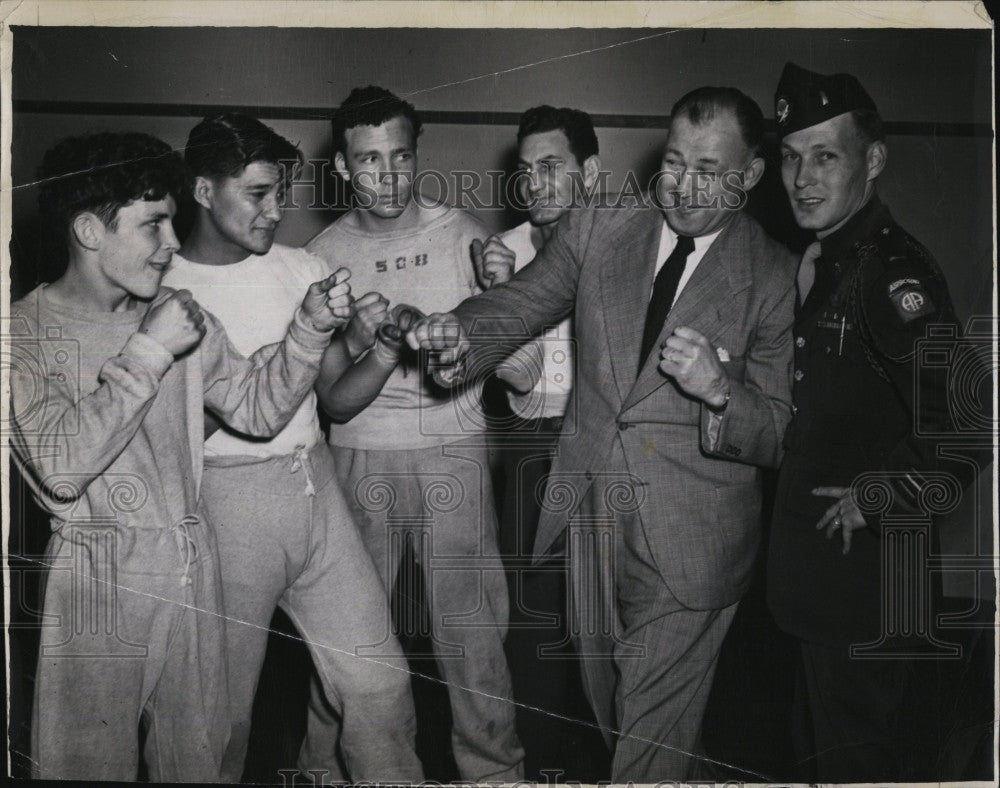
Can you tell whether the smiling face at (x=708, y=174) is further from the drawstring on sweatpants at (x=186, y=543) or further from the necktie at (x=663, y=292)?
the drawstring on sweatpants at (x=186, y=543)

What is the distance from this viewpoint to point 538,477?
7.05 ft

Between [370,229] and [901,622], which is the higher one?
[370,229]

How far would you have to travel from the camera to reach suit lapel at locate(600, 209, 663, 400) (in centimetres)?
206

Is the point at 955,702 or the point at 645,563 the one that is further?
the point at 955,702

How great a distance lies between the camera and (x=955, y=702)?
2.21m

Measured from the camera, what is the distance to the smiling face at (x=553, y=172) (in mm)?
2156

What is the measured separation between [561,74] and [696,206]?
1.30 feet

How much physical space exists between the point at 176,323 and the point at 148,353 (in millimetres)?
80

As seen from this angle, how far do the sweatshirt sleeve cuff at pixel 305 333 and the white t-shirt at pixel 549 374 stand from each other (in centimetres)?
40

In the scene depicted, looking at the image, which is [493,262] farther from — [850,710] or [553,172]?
[850,710]

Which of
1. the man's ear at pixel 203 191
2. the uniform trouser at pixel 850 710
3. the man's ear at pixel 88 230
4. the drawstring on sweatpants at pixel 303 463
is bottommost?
the uniform trouser at pixel 850 710

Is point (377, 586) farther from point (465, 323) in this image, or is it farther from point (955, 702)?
point (955, 702)

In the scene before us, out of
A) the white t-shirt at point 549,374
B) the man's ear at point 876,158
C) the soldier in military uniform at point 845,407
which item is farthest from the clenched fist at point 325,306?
the man's ear at point 876,158

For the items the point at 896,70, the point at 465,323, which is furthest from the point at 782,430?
the point at 896,70
